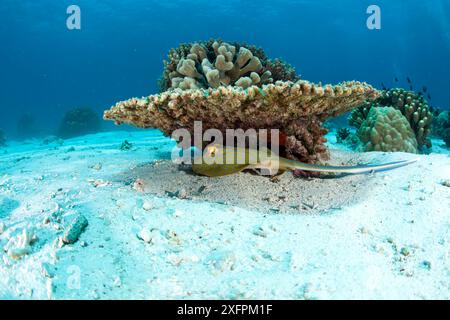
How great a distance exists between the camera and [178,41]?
301ft

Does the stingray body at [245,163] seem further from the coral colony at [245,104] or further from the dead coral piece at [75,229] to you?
the dead coral piece at [75,229]

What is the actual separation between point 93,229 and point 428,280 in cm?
262

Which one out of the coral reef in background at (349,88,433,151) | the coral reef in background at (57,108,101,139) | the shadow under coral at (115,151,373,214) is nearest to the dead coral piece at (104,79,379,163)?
the shadow under coral at (115,151,373,214)

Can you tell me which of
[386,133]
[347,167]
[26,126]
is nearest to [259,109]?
[347,167]

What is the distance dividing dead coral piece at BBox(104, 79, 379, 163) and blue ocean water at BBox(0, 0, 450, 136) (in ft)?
111

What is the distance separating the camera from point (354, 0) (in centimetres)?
6075

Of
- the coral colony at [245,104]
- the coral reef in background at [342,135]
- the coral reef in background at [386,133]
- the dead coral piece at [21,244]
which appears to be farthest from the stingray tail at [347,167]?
the coral reef in background at [342,135]

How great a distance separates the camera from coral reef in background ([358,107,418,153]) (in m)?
6.68

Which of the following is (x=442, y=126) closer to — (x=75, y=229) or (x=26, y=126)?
(x=75, y=229)

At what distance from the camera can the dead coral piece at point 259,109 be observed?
10.7ft

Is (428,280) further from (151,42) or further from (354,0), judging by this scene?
(151,42)

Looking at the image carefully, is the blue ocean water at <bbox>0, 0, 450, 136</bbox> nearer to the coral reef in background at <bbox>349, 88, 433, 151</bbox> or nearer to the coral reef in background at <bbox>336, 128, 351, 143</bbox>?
the coral reef in background at <bbox>336, 128, 351, 143</bbox>

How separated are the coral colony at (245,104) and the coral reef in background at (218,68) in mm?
16
